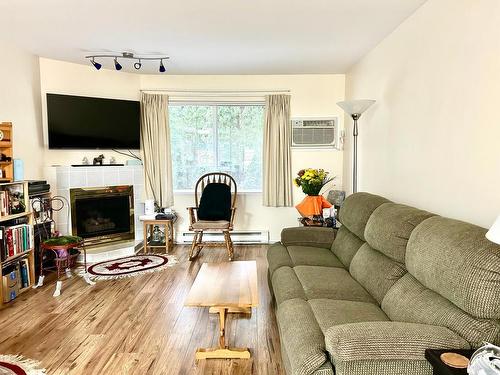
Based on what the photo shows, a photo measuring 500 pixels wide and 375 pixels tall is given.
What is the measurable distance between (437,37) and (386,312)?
187 cm

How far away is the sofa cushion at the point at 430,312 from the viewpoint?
1422mm

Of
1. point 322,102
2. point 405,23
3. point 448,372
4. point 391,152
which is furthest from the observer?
point 322,102

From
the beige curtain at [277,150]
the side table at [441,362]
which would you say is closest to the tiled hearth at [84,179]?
the beige curtain at [277,150]

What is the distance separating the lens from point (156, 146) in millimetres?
5008

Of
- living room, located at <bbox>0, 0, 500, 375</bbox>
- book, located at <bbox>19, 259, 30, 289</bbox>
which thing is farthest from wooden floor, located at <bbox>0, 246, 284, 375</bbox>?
book, located at <bbox>19, 259, 30, 289</bbox>

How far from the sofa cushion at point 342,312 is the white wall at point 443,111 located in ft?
2.56

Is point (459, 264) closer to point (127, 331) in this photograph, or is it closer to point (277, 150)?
point (127, 331)

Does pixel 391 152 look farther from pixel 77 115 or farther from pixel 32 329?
pixel 77 115

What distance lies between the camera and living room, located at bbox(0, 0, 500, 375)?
177 centimetres

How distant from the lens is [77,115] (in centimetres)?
446

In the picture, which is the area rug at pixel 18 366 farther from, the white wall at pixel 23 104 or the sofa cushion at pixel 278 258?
the white wall at pixel 23 104

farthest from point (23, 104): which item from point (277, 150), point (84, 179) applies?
point (277, 150)

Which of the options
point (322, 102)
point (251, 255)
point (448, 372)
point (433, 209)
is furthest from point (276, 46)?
point (448, 372)

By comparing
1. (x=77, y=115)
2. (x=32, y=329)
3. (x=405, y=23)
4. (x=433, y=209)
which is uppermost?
(x=405, y=23)
